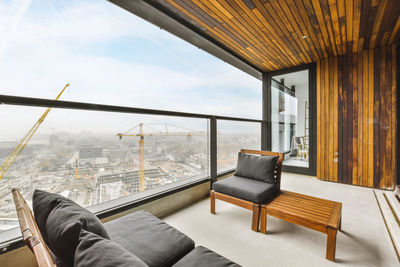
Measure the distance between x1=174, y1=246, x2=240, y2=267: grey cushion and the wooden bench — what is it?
1.01 m

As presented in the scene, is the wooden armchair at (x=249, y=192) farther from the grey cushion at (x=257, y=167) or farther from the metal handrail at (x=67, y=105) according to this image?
the metal handrail at (x=67, y=105)

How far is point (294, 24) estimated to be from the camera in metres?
2.58

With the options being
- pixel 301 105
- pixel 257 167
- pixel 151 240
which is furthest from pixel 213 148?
pixel 301 105

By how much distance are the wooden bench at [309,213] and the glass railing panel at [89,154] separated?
1.29 m

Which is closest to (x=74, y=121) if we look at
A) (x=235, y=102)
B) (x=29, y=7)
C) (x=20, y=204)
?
(x=20, y=204)

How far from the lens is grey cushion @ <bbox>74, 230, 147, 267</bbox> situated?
53cm

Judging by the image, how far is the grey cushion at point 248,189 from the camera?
1902mm

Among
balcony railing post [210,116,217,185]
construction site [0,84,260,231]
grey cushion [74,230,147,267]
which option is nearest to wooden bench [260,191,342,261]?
balcony railing post [210,116,217,185]

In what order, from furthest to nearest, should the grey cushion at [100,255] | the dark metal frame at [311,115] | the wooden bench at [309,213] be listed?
the dark metal frame at [311,115], the wooden bench at [309,213], the grey cushion at [100,255]

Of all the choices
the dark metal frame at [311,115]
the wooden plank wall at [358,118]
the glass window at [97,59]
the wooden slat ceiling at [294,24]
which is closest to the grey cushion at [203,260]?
the glass window at [97,59]

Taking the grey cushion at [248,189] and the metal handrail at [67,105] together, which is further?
the grey cushion at [248,189]

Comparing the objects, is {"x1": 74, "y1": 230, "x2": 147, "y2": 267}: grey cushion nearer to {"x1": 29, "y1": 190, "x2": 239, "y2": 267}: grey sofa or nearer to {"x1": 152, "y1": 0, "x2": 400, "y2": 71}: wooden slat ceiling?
{"x1": 29, "y1": 190, "x2": 239, "y2": 267}: grey sofa

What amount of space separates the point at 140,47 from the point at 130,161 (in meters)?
2.26

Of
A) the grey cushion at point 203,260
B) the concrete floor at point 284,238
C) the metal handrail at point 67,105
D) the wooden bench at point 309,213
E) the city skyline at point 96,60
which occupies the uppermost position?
the city skyline at point 96,60
